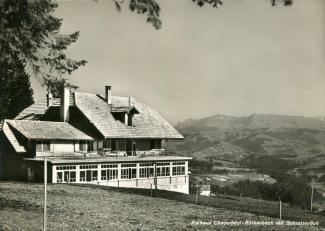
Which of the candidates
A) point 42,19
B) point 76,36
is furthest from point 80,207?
point 42,19

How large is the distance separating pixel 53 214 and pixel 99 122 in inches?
1107

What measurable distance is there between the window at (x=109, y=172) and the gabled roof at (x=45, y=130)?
3.55 m

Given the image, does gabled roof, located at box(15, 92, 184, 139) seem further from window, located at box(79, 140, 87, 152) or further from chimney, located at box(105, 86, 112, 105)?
window, located at box(79, 140, 87, 152)

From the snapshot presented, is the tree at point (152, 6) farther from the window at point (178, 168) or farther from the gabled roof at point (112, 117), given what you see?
the window at point (178, 168)

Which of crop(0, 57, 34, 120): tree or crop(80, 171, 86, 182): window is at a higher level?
crop(0, 57, 34, 120): tree

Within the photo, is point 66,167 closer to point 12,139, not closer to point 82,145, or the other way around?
point 82,145

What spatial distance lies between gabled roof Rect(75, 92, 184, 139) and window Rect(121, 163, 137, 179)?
3.40m

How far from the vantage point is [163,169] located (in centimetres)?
4978

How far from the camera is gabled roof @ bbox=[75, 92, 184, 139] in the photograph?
156 ft

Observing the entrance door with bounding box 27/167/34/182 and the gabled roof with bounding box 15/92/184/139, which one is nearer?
the entrance door with bounding box 27/167/34/182

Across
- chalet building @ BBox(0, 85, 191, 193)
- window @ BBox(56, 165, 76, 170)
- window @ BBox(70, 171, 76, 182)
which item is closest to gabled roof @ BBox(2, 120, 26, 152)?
chalet building @ BBox(0, 85, 191, 193)

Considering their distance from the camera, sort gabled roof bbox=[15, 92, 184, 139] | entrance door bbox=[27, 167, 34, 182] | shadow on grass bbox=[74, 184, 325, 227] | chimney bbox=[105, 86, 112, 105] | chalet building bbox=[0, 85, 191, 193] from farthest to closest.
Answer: chimney bbox=[105, 86, 112, 105]
gabled roof bbox=[15, 92, 184, 139]
chalet building bbox=[0, 85, 191, 193]
entrance door bbox=[27, 167, 34, 182]
shadow on grass bbox=[74, 184, 325, 227]

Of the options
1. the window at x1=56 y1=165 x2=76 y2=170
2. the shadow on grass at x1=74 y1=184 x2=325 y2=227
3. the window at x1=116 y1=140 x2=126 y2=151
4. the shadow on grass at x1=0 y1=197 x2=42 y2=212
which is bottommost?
the shadow on grass at x1=74 y1=184 x2=325 y2=227

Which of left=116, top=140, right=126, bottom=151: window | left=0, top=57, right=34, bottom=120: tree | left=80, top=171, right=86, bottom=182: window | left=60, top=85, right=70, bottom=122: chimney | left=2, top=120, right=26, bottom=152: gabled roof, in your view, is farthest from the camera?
left=0, top=57, right=34, bottom=120: tree
